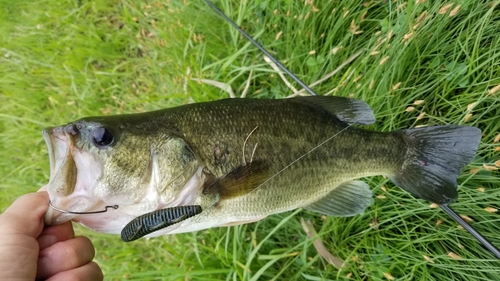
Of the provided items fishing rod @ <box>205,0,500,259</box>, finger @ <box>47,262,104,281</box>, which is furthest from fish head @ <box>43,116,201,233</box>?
fishing rod @ <box>205,0,500,259</box>

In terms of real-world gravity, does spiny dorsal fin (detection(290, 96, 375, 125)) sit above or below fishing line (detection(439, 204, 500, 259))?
above

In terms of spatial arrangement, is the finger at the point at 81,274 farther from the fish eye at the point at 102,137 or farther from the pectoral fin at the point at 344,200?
the pectoral fin at the point at 344,200

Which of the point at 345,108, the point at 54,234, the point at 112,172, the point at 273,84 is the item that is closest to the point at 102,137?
the point at 112,172

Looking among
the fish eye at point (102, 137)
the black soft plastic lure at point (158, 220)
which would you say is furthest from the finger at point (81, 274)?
the fish eye at point (102, 137)

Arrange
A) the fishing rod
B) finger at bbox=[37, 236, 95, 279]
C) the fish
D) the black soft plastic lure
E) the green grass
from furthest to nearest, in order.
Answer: the green grass < the fishing rod < finger at bbox=[37, 236, 95, 279] < the fish < the black soft plastic lure

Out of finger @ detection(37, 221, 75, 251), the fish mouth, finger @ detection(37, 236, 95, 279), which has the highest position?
the fish mouth

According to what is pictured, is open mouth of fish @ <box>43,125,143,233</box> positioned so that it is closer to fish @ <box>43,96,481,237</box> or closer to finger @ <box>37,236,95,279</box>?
fish @ <box>43,96,481,237</box>

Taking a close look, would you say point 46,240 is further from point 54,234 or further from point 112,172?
point 112,172

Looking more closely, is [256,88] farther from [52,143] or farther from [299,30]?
[52,143]
